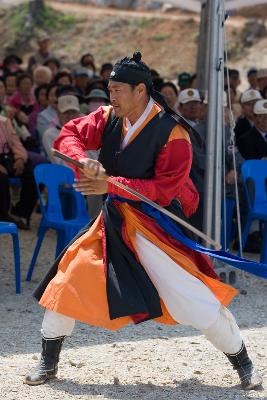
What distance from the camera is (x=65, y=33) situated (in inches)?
1174

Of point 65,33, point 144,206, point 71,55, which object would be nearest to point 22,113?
point 144,206

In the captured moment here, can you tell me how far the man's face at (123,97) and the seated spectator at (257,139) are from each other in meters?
4.15

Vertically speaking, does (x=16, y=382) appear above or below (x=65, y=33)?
below

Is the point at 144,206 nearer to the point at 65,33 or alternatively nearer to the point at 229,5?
the point at 229,5

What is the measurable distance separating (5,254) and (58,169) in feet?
3.09

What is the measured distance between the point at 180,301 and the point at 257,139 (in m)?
4.38

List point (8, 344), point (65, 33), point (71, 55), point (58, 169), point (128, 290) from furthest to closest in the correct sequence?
point (65, 33), point (71, 55), point (58, 169), point (8, 344), point (128, 290)

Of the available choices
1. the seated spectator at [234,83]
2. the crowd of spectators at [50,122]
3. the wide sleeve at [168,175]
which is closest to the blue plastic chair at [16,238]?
the crowd of spectators at [50,122]

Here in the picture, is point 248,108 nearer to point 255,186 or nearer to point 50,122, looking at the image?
point 255,186

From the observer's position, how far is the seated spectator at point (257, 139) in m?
8.40

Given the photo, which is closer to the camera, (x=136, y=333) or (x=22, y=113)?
(x=136, y=333)

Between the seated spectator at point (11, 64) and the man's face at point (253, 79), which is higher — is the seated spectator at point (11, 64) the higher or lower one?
the higher one

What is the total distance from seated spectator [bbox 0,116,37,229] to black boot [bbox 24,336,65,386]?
3.79 metres

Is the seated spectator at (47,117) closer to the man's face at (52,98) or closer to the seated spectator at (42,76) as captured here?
the man's face at (52,98)
